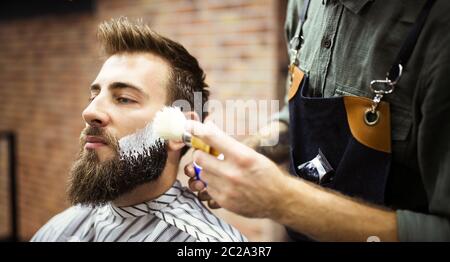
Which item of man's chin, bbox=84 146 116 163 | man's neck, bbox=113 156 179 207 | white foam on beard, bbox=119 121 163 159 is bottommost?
man's neck, bbox=113 156 179 207

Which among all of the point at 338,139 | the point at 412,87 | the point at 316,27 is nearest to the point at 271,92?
the point at 316,27

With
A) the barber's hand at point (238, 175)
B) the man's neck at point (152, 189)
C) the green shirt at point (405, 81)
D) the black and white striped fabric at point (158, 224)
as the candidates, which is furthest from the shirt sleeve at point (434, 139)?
the man's neck at point (152, 189)

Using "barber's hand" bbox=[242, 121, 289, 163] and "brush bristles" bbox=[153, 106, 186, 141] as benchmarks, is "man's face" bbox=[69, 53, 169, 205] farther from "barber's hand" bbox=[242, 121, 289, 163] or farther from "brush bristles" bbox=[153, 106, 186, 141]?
"barber's hand" bbox=[242, 121, 289, 163]

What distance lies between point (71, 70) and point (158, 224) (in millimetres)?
732

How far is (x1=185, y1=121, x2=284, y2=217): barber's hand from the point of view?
854 mm

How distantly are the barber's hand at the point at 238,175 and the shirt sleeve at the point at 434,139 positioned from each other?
12.4 inches

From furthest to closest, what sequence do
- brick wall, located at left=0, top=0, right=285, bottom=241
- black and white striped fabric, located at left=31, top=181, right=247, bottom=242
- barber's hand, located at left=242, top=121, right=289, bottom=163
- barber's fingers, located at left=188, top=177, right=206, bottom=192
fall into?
1. brick wall, located at left=0, top=0, right=285, bottom=241
2. barber's hand, located at left=242, top=121, right=289, bottom=163
3. black and white striped fabric, located at left=31, top=181, right=247, bottom=242
4. barber's fingers, located at left=188, top=177, right=206, bottom=192

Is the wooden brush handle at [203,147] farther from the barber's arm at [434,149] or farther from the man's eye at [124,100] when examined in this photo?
the barber's arm at [434,149]

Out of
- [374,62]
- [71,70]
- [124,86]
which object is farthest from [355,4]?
[71,70]

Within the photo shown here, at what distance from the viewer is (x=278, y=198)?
35.5 inches

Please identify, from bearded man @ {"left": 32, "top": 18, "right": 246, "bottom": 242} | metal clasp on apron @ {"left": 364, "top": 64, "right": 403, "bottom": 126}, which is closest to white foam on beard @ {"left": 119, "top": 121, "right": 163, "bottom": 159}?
bearded man @ {"left": 32, "top": 18, "right": 246, "bottom": 242}

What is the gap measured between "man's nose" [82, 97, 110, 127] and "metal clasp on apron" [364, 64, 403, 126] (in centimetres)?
65
